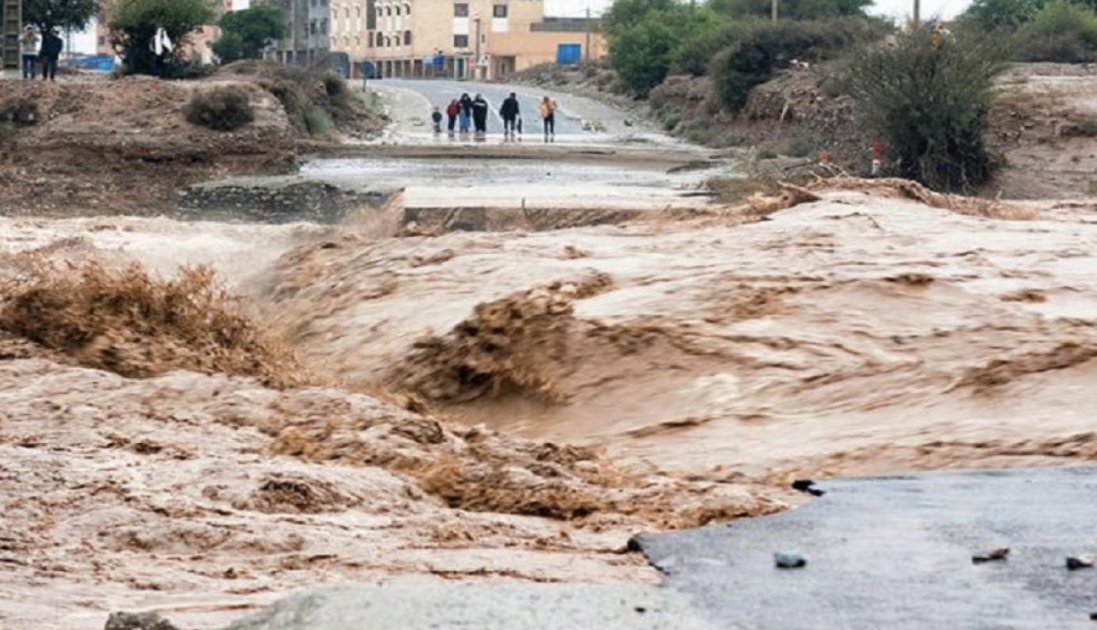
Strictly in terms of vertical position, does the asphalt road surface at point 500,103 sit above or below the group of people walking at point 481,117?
below

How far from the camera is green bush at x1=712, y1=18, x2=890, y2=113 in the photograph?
219ft

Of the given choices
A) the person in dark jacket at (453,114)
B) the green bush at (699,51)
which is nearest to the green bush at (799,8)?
the green bush at (699,51)

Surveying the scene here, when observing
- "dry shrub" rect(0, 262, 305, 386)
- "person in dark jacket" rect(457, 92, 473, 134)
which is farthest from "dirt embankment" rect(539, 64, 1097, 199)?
"dry shrub" rect(0, 262, 305, 386)

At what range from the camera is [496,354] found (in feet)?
50.0

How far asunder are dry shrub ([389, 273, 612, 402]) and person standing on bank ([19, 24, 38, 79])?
52.0 metres

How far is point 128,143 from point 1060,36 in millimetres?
32524

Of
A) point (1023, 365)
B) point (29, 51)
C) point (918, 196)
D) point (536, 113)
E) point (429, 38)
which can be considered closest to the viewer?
point (1023, 365)

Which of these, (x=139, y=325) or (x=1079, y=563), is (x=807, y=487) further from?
(x=139, y=325)

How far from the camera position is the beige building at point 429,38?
6211 inches

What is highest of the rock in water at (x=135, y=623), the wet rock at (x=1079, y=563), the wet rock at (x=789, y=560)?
the rock in water at (x=135, y=623)

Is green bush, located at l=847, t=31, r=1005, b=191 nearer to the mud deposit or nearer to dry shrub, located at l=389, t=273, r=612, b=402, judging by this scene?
the mud deposit

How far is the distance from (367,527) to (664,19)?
8680 centimetres

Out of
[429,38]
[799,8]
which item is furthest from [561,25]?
[799,8]

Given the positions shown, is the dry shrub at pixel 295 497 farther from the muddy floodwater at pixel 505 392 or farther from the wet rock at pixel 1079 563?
the wet rock at pixel 1079 563
